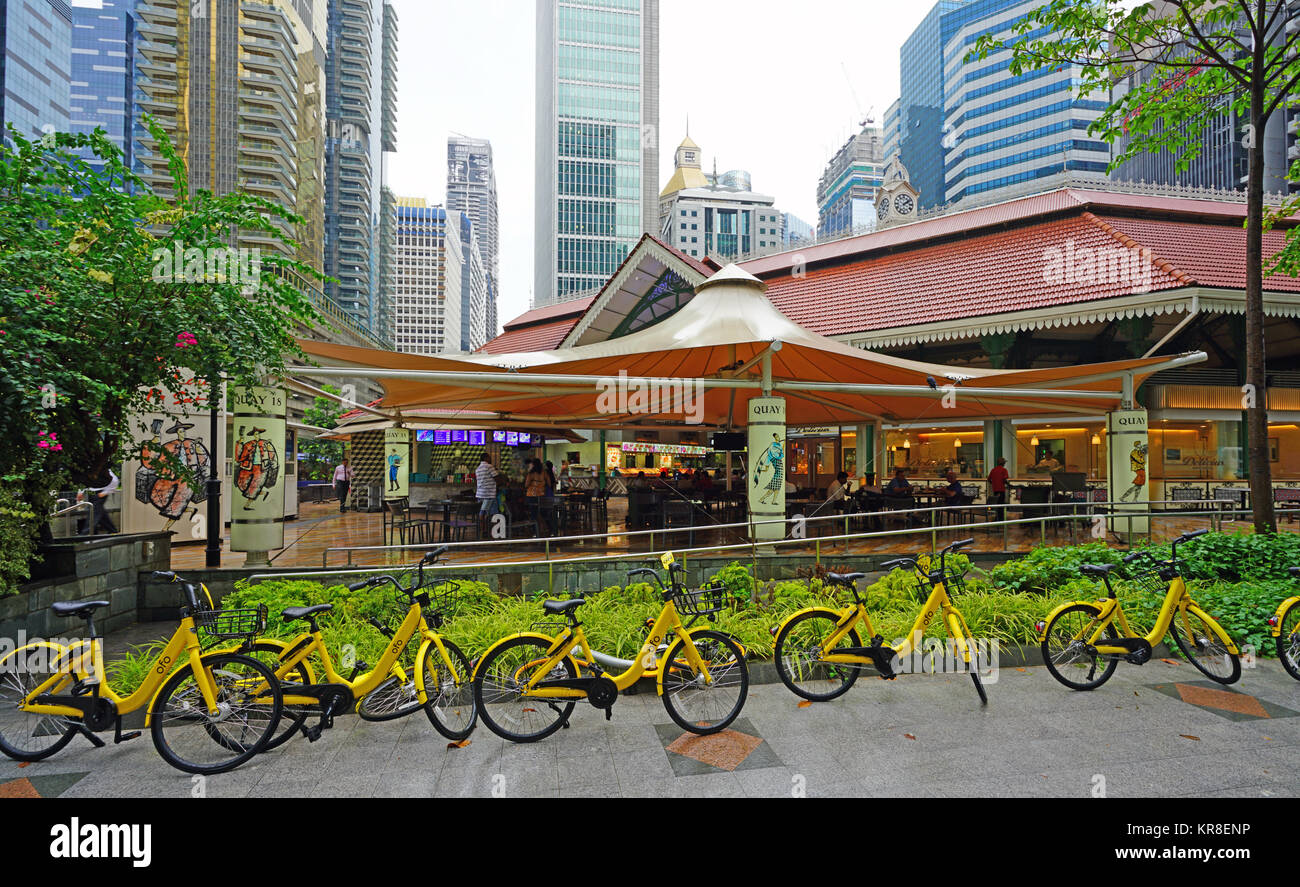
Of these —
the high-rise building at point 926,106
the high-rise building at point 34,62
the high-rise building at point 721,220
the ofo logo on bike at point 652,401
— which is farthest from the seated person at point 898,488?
the high-rise building at point 926,106

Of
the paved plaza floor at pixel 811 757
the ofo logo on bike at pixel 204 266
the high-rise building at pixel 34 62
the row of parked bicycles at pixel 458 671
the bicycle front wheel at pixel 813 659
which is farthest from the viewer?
the high-rise building at pixel 34 62

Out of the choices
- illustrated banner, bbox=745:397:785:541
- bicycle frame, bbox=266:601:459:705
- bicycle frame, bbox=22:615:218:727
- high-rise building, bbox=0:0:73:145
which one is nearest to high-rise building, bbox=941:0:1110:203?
illustrated banner, bbox=745:397:785:541

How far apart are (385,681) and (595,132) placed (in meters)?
128

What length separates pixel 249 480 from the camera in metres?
8.12

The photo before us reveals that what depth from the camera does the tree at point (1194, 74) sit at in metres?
8.01

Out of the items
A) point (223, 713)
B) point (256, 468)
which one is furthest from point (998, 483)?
point (223, 713)

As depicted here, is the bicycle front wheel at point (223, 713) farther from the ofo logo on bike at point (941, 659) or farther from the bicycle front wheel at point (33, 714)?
the ofo logo on bike at point (941, 659)

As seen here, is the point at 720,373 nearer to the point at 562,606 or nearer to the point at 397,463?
the point at 562,606

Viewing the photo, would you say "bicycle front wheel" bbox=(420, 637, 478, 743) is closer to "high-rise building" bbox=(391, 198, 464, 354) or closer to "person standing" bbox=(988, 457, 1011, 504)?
"person standing" bbox=(988, 457, 1011, 504)

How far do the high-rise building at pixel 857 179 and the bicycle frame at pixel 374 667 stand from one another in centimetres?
15336

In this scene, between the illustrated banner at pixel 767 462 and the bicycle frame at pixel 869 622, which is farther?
the illustrated banner at pixel 767 462

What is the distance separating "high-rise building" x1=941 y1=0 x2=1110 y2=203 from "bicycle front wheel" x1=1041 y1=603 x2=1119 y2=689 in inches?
3628

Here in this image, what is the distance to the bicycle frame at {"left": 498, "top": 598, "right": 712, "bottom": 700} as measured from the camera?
408 cm
